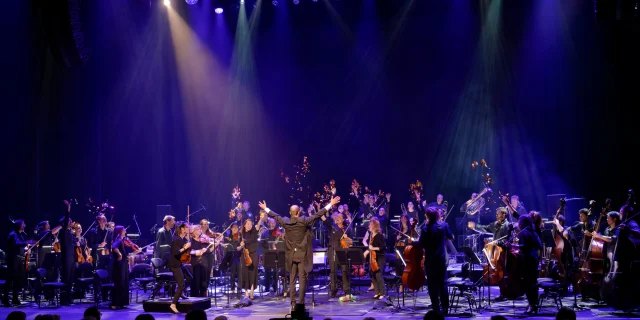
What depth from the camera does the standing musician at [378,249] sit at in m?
13.0

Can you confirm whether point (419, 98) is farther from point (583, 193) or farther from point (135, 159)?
point (135, 159)

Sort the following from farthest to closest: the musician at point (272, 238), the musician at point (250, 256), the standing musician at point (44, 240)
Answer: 1. the musician at point (272, 238)
2. the standing musician at point (44, 240)
3. the musician at point (250, 256)

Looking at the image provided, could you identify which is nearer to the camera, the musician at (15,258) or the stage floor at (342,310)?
the stage floor at (342,310)

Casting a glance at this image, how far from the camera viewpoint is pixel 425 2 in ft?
69.1

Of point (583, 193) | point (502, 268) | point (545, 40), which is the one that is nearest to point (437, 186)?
point (583, 193)

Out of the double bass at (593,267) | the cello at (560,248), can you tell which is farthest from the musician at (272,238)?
the double bass at (593,267)

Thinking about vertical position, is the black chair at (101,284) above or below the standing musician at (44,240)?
below

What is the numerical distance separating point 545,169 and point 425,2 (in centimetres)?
721

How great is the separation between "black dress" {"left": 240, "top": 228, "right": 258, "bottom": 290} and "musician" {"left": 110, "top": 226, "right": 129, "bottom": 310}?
268 centimetres

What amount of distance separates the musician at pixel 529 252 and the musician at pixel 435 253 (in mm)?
1295

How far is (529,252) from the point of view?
34.4 feet

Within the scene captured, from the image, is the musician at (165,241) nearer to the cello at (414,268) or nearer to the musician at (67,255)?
the musician at (67,255)

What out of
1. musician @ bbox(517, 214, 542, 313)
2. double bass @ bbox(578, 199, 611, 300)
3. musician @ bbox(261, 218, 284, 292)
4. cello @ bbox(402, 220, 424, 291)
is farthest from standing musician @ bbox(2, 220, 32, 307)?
double bass @ bbox(578, 199, 611, 300)

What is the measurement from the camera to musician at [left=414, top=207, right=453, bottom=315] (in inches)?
413
